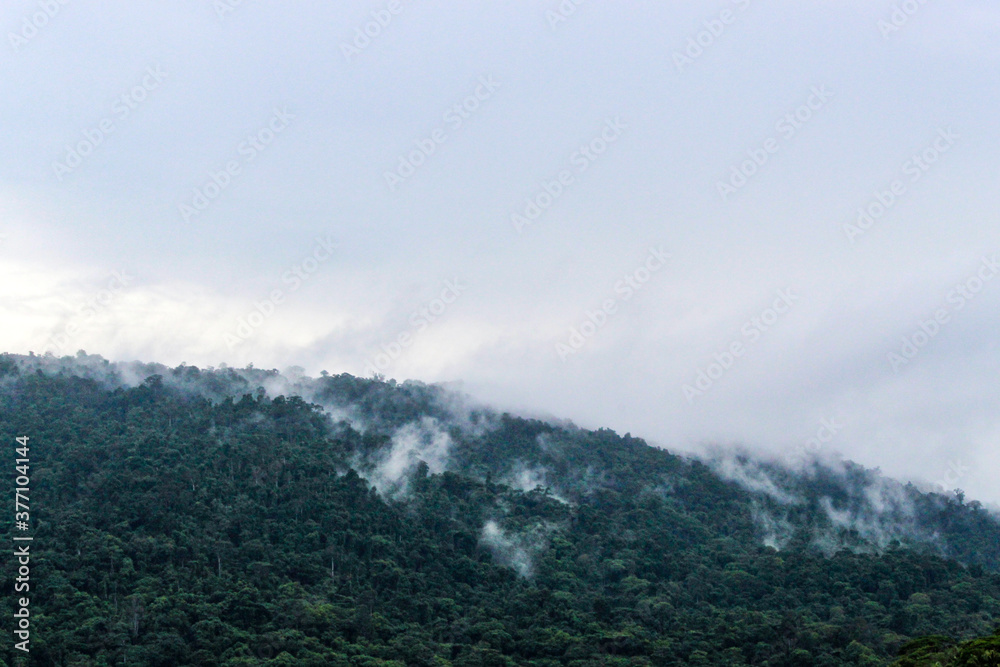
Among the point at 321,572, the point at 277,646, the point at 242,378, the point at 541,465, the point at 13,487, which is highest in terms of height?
the point at 242,378

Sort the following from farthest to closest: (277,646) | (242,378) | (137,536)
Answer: (242,378) → (137,536) → (277,646)

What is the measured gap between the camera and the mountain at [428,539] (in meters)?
55.4

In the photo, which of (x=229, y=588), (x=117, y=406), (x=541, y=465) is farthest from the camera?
(x=541, y=465)

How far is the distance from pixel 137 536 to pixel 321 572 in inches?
438

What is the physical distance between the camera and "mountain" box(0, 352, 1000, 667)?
55375mm

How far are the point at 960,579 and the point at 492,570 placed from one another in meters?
31.6

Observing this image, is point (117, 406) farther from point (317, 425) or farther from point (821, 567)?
point (821, 567)

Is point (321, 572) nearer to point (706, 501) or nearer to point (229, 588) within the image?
point (229, 588)

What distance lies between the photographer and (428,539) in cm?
7469

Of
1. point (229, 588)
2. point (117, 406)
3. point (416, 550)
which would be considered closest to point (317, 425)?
point (117, 406)

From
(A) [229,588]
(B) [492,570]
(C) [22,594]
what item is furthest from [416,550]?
(C) [22,594]

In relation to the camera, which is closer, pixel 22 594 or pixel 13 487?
pixel 22 594

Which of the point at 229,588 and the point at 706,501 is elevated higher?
the point at 706,501

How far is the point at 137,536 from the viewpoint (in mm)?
64375
